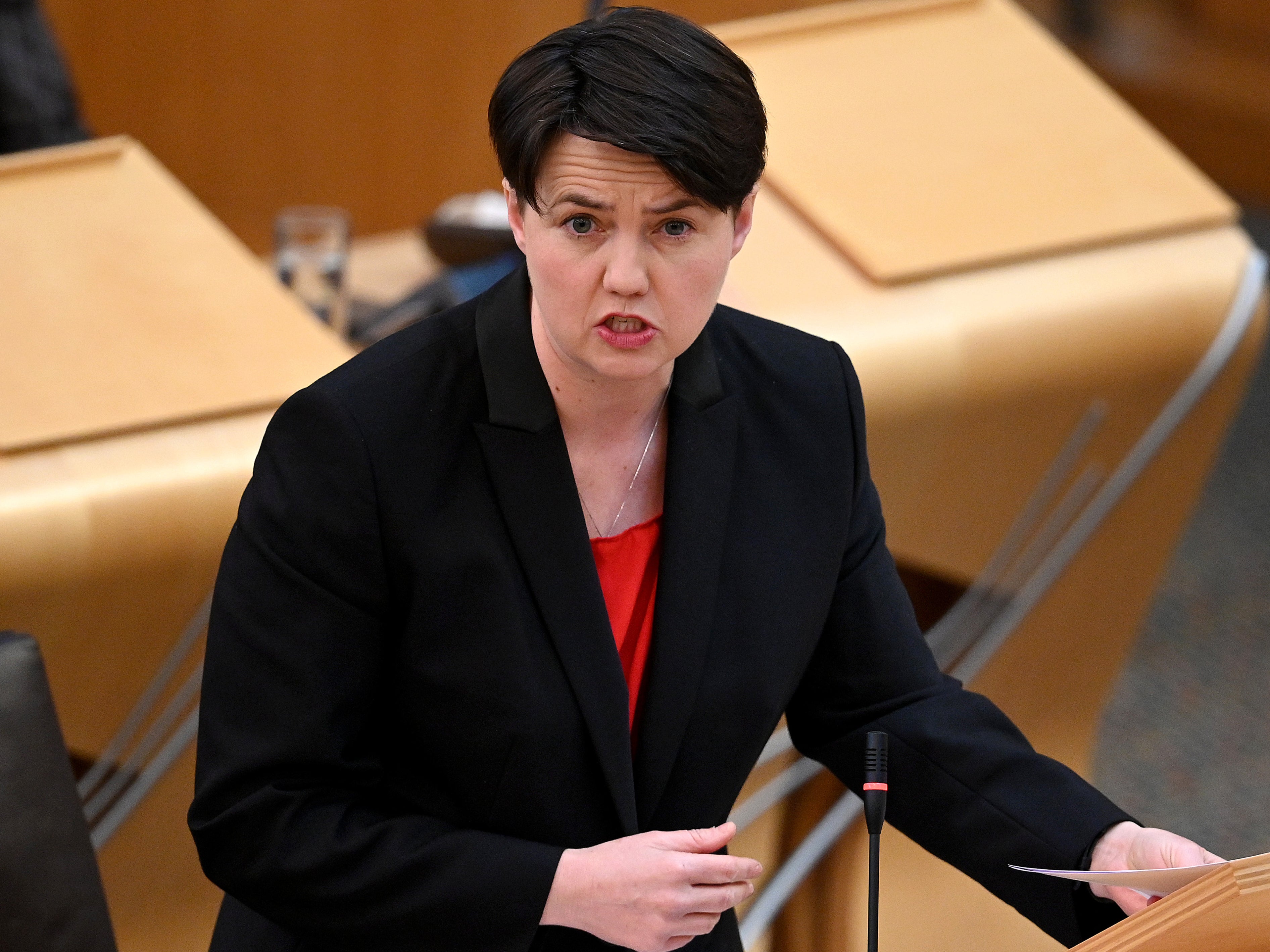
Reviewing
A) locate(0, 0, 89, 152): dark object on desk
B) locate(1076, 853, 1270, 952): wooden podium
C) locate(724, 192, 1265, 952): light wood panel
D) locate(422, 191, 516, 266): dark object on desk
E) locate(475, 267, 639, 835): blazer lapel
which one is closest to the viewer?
locate(1076, 853, 1270, 952): wooden podium

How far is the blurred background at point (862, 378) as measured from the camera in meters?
1.38

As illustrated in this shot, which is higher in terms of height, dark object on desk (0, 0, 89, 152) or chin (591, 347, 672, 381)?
chin (591, 347, 672, 381)

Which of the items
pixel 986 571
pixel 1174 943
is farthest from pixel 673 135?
pixel 986 571

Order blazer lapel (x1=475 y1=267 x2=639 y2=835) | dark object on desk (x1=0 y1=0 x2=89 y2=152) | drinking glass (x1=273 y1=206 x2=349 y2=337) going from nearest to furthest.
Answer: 1. blazer lapel (x1=475 y1=267 x2=639 y2=835)
2. drinking glass (x1=273 y1=206 x2=349 y2=337)
3. dark object on desk (x1=0 y1=0 x2=89 y2=152)

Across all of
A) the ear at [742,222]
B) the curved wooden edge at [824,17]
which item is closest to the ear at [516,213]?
the ear at [742,222]

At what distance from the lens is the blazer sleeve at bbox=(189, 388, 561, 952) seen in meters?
1.05

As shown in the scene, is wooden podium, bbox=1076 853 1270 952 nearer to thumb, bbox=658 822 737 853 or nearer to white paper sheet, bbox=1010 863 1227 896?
white paper sheet, bbox=1010 863 1227 896

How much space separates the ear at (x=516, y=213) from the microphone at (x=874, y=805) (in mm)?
391

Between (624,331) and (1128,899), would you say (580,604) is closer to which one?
(624,331)

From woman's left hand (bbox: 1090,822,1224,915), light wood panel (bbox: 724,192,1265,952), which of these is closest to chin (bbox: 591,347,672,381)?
woman's left hand (bbox: 1090,822,1224,915)

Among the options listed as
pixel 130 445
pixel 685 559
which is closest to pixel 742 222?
pixel 685 559

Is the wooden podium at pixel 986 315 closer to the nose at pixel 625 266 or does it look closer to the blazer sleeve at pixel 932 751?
the blazer sleeve at pixel 932 751

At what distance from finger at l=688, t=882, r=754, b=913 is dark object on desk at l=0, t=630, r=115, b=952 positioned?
42 cm

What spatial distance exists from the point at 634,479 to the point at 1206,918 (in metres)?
0.48
